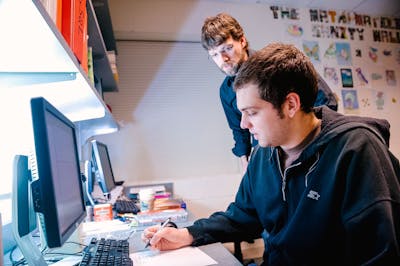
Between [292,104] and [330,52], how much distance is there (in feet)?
8.50

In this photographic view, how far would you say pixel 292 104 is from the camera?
0.90m

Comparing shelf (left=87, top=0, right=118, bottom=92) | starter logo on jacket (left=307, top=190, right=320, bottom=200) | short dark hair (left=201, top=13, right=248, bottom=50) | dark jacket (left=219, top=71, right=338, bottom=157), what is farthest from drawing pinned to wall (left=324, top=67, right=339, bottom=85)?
starter logo on jacket (left=307, top=190, right=320, bottom=200)

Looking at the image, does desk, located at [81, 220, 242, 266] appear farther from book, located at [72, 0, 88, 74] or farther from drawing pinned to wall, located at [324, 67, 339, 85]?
drawing pinned to wall, located at [324, 67, 339, 85]

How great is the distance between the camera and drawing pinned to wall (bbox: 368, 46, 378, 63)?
3270 millimetres

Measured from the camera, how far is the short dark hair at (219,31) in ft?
5.14

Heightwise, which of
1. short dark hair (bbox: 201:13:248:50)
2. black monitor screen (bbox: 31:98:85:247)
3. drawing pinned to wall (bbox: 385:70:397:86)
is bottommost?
black monitor screen (bbox: 31:98:85:247)

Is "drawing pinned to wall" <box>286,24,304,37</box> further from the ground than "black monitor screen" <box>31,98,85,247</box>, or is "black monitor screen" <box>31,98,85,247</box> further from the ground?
"drawing pinned to wall" <box>286,24,304,37</box>

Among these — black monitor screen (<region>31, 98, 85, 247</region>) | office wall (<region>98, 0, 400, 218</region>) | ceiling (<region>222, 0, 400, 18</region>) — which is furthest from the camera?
ceiling (<region>222, 0, 400, 18</region>)

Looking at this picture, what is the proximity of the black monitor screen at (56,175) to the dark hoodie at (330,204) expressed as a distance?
0.41m

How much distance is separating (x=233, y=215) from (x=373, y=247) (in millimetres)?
493

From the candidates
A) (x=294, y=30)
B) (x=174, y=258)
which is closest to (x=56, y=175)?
(x=174, y=258)

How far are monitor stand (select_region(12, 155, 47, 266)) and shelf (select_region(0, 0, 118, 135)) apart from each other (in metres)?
0.31

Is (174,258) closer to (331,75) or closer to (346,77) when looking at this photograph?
(331,75)

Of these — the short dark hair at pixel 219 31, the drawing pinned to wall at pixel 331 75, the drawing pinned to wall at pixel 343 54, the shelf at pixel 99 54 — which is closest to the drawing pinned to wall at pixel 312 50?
the drawing pinned to wall at pixel 331 75
